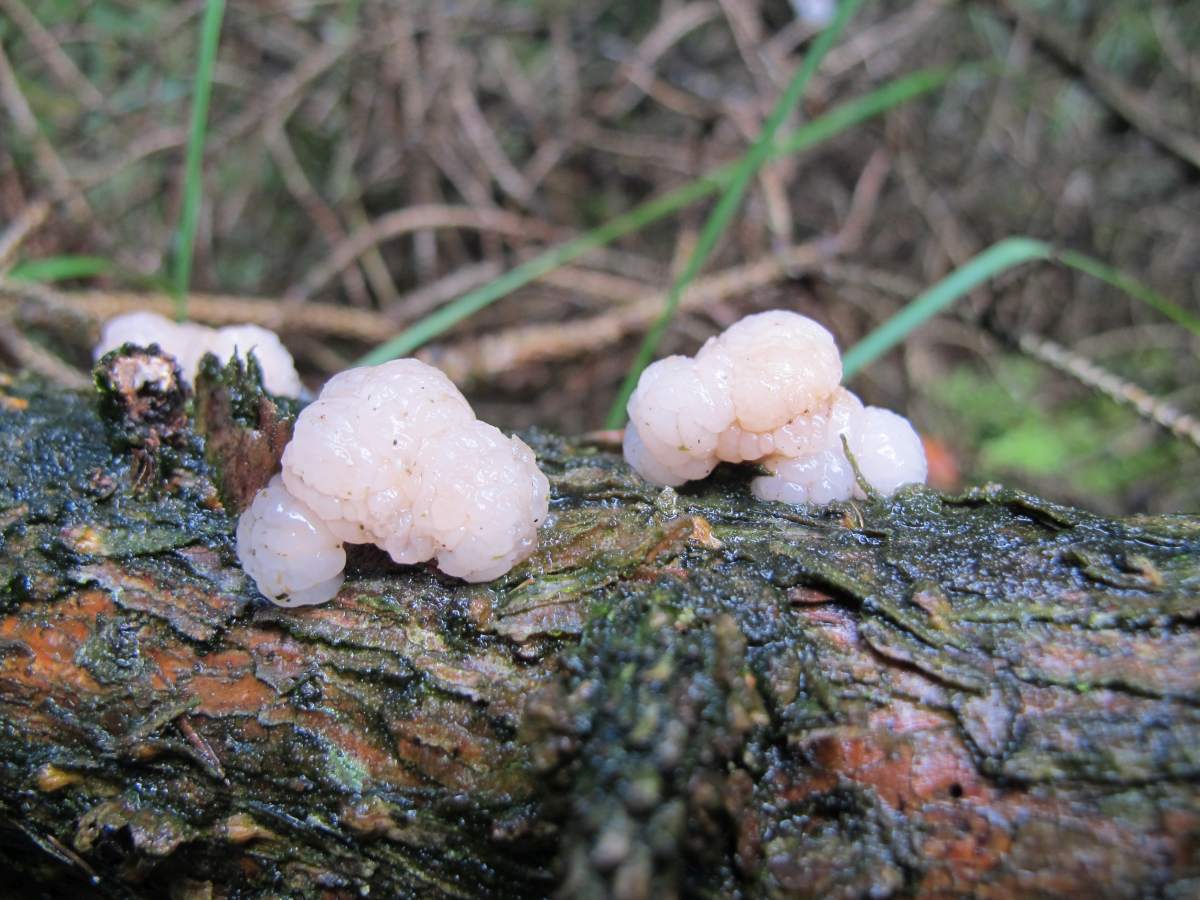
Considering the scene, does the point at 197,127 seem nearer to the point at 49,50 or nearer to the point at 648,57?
the point at 49,50

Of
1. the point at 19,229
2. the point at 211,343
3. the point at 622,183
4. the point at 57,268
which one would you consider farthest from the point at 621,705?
the point at 622,183

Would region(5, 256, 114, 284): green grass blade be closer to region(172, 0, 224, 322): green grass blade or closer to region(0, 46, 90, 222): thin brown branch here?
region(172, 0, 224, 322): green grass blade

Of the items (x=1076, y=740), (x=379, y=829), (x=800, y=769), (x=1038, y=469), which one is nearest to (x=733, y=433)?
(x=800, y=769)

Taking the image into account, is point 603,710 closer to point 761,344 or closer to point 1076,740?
point 1076,740

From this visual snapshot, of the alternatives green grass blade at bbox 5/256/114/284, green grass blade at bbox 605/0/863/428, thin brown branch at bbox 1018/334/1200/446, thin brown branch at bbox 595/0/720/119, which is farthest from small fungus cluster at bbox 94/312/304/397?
thin brown branch at bbox 595/0/720/119

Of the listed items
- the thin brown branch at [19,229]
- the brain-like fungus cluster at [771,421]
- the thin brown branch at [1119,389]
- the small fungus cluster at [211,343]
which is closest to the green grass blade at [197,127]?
the small fungus cluster at [211,343]

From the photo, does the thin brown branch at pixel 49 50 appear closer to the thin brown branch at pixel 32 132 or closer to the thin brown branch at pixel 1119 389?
the thin brown branch at pixel 32 132
